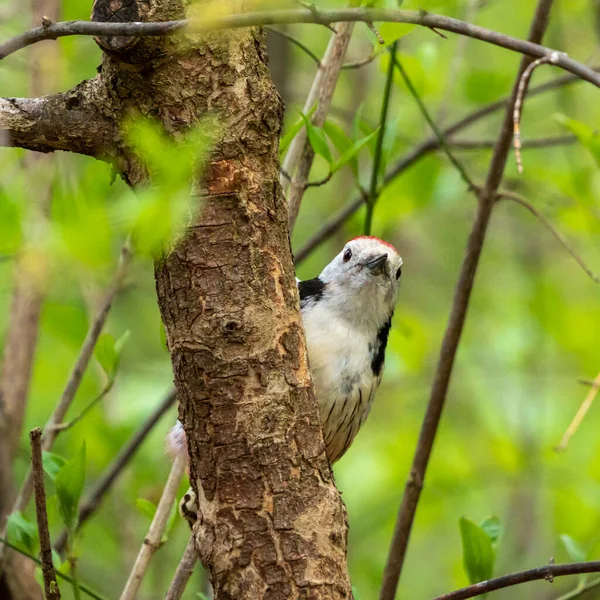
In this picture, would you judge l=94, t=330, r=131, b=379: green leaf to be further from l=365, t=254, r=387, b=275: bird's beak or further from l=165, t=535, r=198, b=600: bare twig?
l=365, t=254, r=387, b=275: bird's beak

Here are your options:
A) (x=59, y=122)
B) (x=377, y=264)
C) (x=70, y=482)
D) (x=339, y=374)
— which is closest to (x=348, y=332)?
(x=339, y=374)

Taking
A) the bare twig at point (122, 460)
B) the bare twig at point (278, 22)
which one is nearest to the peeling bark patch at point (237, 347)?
the bare twig at point (278, 22)

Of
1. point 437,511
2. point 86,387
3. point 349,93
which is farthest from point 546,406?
point 86,387

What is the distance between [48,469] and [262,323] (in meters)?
0.91

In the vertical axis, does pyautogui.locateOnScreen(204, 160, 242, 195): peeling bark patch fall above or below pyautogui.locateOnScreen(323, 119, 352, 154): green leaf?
below

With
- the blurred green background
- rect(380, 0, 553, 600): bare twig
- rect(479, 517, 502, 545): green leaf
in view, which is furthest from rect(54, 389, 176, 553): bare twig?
rect(479, 517, 502, 545): green leaf

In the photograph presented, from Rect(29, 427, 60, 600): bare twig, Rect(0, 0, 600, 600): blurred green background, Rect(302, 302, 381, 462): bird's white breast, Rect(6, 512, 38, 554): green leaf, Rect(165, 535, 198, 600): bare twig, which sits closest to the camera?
Rect(29, 427, 60, 600): bare twig

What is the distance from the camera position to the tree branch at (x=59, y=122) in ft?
6.39

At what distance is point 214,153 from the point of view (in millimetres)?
1947

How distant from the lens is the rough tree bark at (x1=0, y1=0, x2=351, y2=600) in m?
1.93

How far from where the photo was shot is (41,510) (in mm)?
1867

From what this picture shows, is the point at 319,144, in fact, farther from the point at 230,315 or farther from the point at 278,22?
the point at 278,22

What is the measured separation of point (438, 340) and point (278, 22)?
5127mm

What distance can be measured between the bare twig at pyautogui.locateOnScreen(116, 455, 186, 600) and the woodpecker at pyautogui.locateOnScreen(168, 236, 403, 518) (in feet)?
0.67
